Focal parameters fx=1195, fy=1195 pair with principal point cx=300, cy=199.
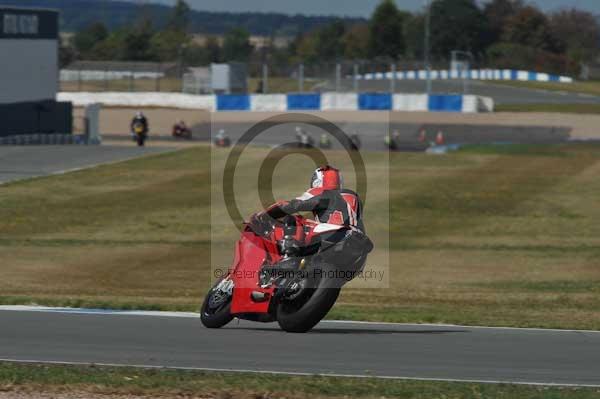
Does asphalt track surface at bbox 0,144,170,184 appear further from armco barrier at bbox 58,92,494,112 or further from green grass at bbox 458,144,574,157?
armco barrier at bbox 58,92,494,112

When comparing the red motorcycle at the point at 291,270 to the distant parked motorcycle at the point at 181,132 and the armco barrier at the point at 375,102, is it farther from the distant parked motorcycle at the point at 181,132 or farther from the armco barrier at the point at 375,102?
the armco barrier at the point at 375,102

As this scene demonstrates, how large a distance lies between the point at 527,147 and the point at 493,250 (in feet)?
85.1

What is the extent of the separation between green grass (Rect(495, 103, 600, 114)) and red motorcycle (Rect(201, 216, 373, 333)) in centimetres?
5762

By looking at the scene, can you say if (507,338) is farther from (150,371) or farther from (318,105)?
(318,105)

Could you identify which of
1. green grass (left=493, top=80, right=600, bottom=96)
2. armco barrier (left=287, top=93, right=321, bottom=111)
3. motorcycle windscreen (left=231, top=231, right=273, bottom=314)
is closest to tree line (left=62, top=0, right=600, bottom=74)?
green grass (left=493, top=80, right=600, bottom=96)

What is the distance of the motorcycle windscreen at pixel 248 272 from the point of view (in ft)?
34.2

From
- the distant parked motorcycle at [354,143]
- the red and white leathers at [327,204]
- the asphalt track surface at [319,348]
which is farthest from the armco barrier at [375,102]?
the red and white leathers at [327,204]

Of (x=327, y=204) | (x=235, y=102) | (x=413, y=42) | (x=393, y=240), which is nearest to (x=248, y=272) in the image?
(x=327, y=204)

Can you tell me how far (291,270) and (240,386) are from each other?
1.98m

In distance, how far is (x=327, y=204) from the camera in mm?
10203

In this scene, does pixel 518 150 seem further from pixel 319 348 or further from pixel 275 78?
pixel 319 348

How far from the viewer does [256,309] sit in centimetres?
1046

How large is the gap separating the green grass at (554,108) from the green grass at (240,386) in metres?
59.3

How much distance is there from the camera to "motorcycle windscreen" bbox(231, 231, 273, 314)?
10.4 meters
